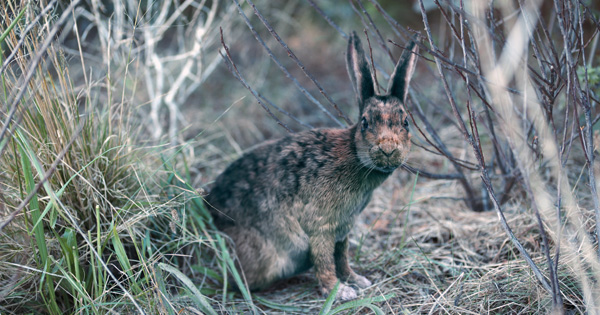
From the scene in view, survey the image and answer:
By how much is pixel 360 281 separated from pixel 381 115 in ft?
4.09

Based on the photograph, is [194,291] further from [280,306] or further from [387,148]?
[387,148]

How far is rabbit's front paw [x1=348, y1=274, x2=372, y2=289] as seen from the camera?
3.42 metres

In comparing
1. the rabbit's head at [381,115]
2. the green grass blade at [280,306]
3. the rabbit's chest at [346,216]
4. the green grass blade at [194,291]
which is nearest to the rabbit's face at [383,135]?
the rabbit's head at [381,115]

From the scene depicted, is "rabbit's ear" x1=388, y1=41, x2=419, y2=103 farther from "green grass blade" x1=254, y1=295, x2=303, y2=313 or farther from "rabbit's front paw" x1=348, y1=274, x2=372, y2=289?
"green grass blade" x1=254, y1=295, x2=303, y2=313

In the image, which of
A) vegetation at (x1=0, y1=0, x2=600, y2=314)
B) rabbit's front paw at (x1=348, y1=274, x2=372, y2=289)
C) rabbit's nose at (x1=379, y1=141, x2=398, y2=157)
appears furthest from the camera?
rabbit's front paw at (x1=348, y1=274, x2=372, y2=289)

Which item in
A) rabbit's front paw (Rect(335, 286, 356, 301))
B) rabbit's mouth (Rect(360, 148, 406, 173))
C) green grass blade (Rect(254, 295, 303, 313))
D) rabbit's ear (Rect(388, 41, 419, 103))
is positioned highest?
rabbit's ear (Rect(388, 41, 419, 103))

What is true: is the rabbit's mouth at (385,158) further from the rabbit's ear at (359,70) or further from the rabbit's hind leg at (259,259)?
the rabbit's hind leg at (259,259)

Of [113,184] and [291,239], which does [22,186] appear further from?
[291,239]

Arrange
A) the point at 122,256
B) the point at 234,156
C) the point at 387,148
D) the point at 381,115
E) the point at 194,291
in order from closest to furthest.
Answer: the point at 122,256 < the point at 194,291 < the point at 387,148 < the point at 381,115 < the point at 234,156

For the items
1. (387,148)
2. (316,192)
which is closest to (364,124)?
(387,148)

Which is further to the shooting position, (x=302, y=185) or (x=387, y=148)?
(x=302, y=185)

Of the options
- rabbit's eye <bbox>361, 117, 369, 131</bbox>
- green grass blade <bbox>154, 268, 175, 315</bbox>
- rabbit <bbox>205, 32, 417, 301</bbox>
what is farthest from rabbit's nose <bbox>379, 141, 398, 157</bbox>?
green grass blade <bbox>154, 268, 175, 315</bbox>

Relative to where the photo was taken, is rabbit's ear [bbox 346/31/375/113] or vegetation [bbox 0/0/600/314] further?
rabbit's ear [bbox 346/31/375/113]

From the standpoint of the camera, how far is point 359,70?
319cm
